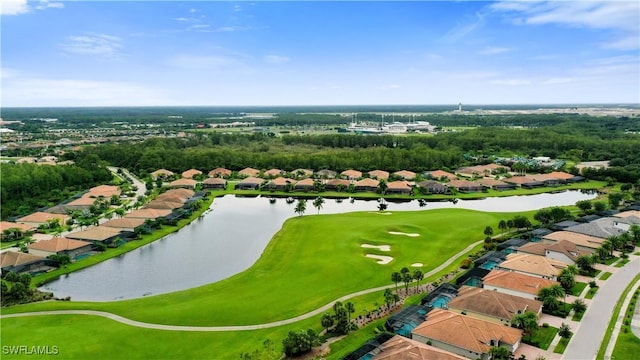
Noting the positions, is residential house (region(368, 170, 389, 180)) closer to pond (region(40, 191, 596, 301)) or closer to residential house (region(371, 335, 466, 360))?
pond (region(40, 191, 596, 301))

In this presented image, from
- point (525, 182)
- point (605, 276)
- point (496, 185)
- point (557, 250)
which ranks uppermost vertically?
point (557, 250)

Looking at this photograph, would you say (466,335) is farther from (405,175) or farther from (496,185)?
(405,175)

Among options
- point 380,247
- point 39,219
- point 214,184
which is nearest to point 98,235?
point 39,219

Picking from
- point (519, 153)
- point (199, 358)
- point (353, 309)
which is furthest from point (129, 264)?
point (519, 153)

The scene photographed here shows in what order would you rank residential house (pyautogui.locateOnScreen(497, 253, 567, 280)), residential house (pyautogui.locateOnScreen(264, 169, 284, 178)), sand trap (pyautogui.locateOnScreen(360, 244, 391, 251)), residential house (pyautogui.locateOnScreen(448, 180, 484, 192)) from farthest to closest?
residential house (pyautogui.locateOnScreen(264, 169, 284, 178)) → residential house (pyautogui.locateOnScreen(448, 180, 484, 192)) → sand trap (pyautogui.locateOnScreen(360, 244, 391, 251)) → residential house (pyautogui.locateOnScreen(497, 253, 567, 280))

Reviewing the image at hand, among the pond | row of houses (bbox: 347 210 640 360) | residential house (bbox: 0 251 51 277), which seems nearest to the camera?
row of houses (bbox: 347 210 640 360)

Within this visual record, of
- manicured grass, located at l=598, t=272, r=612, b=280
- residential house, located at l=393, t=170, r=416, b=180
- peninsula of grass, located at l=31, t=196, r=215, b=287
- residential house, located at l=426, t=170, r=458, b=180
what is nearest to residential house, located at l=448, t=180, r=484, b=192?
residential house, located at l=426, t=170, r=458, b=180
